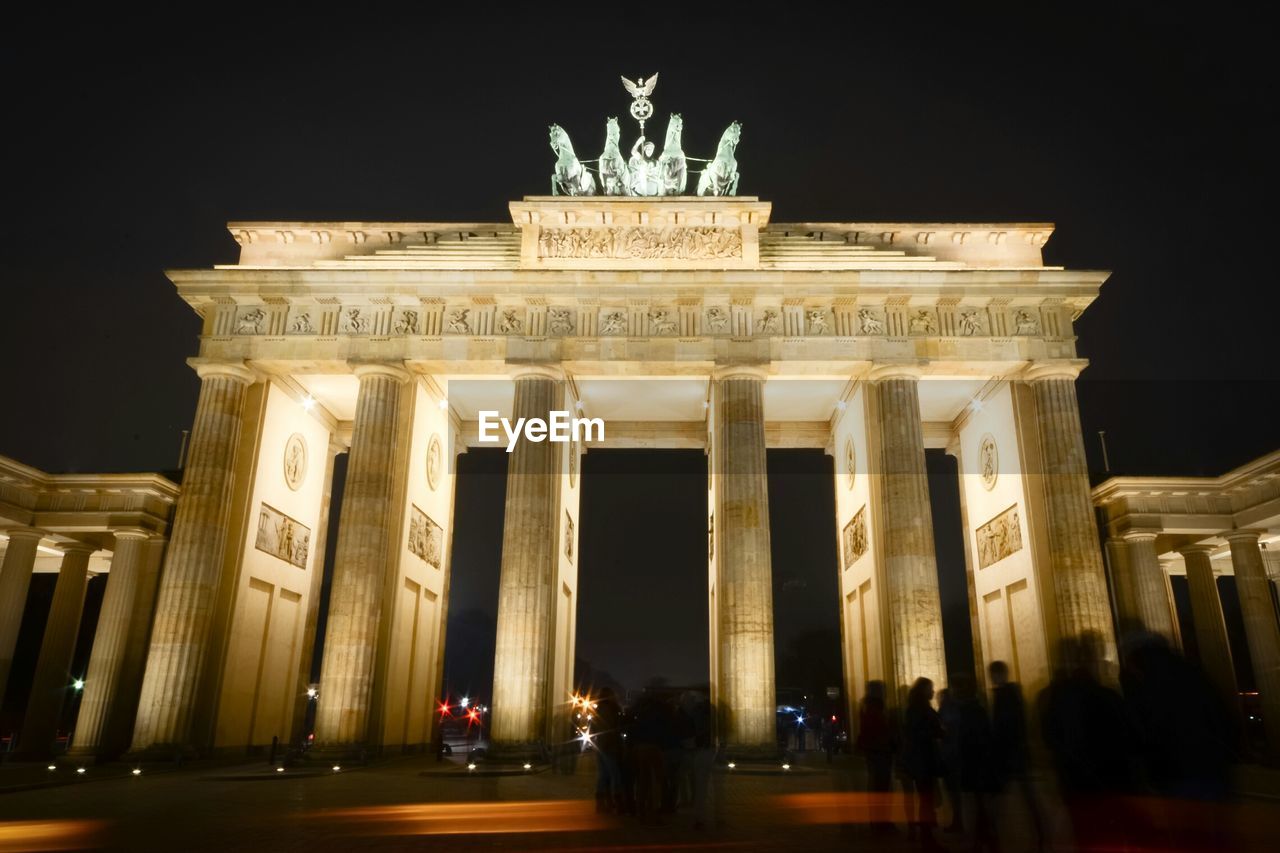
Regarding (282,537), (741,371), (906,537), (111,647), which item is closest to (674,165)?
(741,371)

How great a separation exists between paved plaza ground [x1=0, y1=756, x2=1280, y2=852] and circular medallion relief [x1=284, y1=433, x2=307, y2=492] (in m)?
10.6

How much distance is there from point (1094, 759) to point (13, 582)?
30866 millimetres

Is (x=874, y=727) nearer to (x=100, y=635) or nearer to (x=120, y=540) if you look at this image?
(x=100, y=635)

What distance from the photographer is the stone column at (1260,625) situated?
85.6ft

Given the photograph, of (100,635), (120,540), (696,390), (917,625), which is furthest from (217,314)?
(917,625)

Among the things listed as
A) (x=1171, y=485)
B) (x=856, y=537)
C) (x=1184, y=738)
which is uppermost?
(x=1171, y=485)

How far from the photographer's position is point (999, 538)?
87.9 ft

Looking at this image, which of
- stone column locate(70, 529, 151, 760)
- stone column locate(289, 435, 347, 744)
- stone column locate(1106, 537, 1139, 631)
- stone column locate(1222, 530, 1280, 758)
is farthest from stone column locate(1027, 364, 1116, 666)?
stone column locate(70, 529, 151, 760)

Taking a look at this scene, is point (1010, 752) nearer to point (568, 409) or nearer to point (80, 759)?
point (568, 409)

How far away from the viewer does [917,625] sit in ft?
73.7

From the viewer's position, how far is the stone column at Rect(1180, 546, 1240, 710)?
91.0ft

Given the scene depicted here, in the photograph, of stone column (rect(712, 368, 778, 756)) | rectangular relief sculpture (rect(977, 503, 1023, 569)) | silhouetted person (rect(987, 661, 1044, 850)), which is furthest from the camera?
rectangular relief sculpture (rect(977, 503, 1023, 569))

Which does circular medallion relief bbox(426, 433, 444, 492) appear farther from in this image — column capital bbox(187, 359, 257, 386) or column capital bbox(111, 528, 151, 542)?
column capital bbox(111, 528, 151, 542)

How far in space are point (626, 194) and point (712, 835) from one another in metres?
21.4
